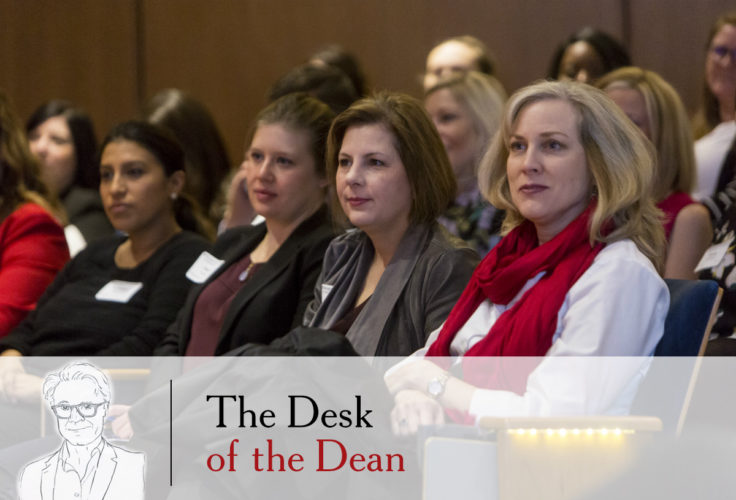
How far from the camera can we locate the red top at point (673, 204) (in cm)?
325

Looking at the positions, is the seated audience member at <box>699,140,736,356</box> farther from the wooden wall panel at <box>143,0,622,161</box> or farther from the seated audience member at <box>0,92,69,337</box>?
the seated audience member at <box>0,92,69,337</box>

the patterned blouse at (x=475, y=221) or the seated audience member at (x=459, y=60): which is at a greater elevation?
the seated audience member at (x=459, y=60)

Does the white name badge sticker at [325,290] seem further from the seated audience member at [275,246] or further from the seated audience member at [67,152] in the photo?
the seated audience member at [67,152]

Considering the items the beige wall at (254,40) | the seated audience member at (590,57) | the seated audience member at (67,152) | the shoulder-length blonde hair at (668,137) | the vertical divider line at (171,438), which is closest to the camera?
the vertical divider line at (171,438)

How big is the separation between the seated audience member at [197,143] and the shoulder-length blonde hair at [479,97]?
42.5 inches

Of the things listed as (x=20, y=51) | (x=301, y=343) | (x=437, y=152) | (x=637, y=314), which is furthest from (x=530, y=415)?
(x=20, y=51)

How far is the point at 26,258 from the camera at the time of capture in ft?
12.4

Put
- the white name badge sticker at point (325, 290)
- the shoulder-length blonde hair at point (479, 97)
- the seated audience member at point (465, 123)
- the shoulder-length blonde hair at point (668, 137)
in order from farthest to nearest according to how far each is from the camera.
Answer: the shoulder-length blonde hair at point (479, 97)
the seated audience member at point (465, 123)
the shoulder-length blonde hair at point (668, 137)
the white name badge sticker at point (325, 290)

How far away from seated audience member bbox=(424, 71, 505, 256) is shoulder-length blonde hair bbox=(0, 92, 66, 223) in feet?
5.02

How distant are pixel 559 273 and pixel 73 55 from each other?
4.34 m

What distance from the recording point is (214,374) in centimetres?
245

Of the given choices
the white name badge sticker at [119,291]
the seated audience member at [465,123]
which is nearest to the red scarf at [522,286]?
the seated audience member at [465,123]

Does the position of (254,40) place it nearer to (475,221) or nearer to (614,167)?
(475,221)

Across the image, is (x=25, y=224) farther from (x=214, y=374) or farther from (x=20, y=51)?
(x=20, y=51)
